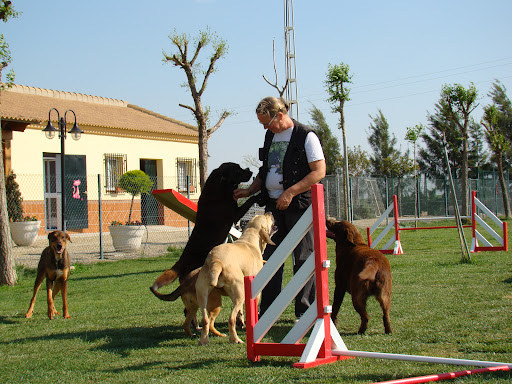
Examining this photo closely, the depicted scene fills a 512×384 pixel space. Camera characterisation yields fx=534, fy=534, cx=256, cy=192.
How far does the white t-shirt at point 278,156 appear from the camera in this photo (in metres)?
4.56

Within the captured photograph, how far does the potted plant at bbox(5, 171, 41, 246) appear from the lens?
15.5 meters

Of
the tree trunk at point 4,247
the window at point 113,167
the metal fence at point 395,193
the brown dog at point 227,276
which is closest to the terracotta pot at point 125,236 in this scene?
the tree trunk at point 4,247

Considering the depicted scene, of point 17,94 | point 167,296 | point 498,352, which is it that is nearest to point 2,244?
point 167,296

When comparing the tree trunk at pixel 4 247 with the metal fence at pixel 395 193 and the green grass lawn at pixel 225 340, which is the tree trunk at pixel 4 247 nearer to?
the green grass lawn at pixel 225 340

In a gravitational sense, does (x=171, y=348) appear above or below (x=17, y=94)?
below

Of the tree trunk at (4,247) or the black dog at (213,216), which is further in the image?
the tree trunk at (4,247)

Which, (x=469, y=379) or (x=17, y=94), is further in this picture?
(x=17, y=94)

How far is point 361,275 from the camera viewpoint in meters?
4.39

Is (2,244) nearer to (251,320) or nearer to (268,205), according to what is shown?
(268,205)

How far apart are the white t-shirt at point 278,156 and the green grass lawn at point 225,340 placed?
4.22 feet

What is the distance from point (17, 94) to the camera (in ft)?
79.6

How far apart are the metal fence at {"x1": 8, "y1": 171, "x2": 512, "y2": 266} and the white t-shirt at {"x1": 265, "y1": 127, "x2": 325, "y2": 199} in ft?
31.7

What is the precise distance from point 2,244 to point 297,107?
7938 mm

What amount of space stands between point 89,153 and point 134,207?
3.51 meters
